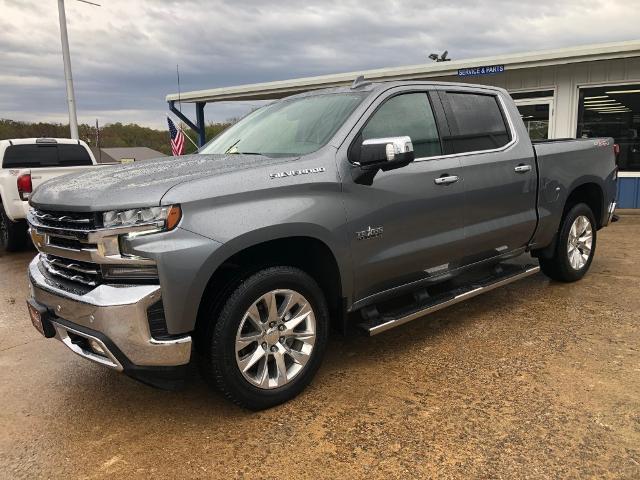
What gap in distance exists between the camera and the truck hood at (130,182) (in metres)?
2.64

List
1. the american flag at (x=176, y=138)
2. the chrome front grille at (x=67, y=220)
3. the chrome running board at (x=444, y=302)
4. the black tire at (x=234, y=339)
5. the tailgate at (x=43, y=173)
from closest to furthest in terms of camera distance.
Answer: the chrome front grille at (x=67, y=220) → the black tire at (x=234, y=339) → the chrome running board at (x=444, y=302) → the tailgate at (x=43, y=173) → the american flag at (x=176, y=138)

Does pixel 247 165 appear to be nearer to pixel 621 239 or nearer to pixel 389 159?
pixel 389 159

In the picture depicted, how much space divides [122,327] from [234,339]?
575mm

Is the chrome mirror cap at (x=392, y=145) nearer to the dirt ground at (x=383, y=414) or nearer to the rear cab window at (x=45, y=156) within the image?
the dirt ground at (x=383, y=414)

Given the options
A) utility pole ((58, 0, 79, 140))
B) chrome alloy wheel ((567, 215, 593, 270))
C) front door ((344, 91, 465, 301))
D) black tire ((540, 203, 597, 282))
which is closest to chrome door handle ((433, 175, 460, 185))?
front door ((344, 91, 465, 301))

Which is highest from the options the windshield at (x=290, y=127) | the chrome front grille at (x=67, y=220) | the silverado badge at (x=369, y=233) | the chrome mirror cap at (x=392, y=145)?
the windshield at (x=290, y=127)

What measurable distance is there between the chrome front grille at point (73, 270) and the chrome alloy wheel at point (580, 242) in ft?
14.5

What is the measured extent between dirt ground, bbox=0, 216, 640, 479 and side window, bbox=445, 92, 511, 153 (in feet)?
4.88

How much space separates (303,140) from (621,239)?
6352mm

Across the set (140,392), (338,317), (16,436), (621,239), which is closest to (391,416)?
(338,317)

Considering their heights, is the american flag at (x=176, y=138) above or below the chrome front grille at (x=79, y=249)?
above

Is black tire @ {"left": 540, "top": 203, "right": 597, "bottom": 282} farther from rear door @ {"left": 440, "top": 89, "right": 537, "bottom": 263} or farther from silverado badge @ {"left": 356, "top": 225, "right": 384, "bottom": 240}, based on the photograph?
silverado badge @ {"left": 356, "top": 225, "right": 384, "bottom": 240}

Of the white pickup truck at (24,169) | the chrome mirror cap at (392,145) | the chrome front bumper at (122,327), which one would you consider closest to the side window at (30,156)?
the white pickup truck at (24,169)

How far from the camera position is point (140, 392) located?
3.44 metres
